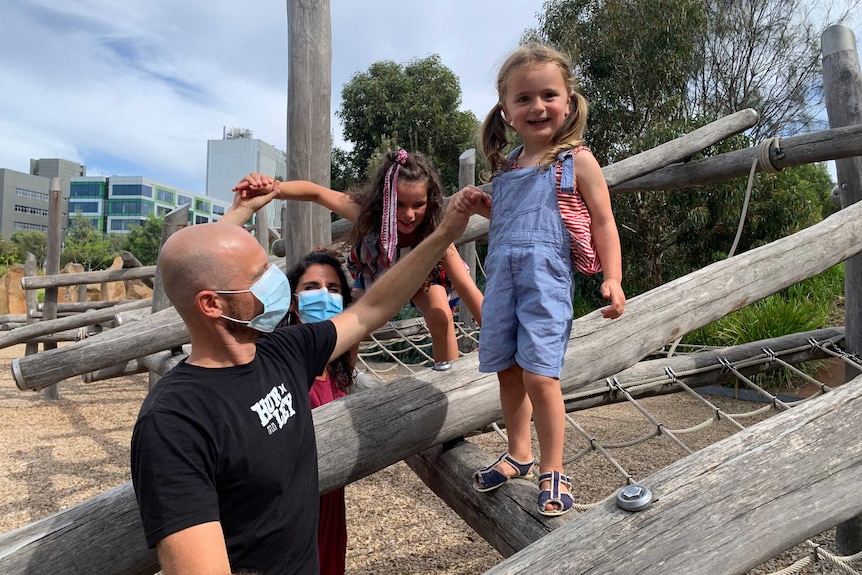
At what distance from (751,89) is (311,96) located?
1192 centimetres

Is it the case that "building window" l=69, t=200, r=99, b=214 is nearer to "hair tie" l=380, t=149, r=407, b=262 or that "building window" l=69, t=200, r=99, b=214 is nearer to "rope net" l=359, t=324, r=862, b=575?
"rope net" l=359, t=324, r=862, b=575

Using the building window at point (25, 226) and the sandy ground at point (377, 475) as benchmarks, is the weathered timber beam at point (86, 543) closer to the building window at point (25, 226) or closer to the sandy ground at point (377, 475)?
the sandy ground at point (377, 475)

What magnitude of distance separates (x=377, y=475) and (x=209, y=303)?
3892mm

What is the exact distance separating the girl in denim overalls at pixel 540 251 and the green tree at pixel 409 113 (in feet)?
38.1

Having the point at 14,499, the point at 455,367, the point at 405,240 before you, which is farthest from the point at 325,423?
the point at 14,499

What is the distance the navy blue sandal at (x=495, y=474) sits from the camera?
1529mm

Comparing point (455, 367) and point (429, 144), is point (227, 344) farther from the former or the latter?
point (429, 144)

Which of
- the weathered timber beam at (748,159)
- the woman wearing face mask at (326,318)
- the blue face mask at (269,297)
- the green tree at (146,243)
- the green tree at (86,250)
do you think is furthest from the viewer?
the green tree at (146,243)

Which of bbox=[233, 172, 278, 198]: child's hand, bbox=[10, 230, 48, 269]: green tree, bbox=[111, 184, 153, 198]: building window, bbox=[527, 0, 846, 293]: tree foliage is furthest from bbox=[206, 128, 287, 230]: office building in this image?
bbox=[233, 172, 278, 198]: child's hand

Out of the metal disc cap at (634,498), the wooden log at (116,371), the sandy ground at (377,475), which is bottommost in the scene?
the sandy ground at (377,475)

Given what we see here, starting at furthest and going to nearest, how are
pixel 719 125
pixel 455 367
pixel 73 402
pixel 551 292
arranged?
pixel 73 402, pixel 719 125, pixel 455 367, pixel 551 292

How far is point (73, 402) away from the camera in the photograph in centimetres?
700

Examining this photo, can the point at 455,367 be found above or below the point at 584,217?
below

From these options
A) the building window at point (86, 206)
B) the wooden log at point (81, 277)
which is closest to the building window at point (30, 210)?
the building window at point (86, 206)
